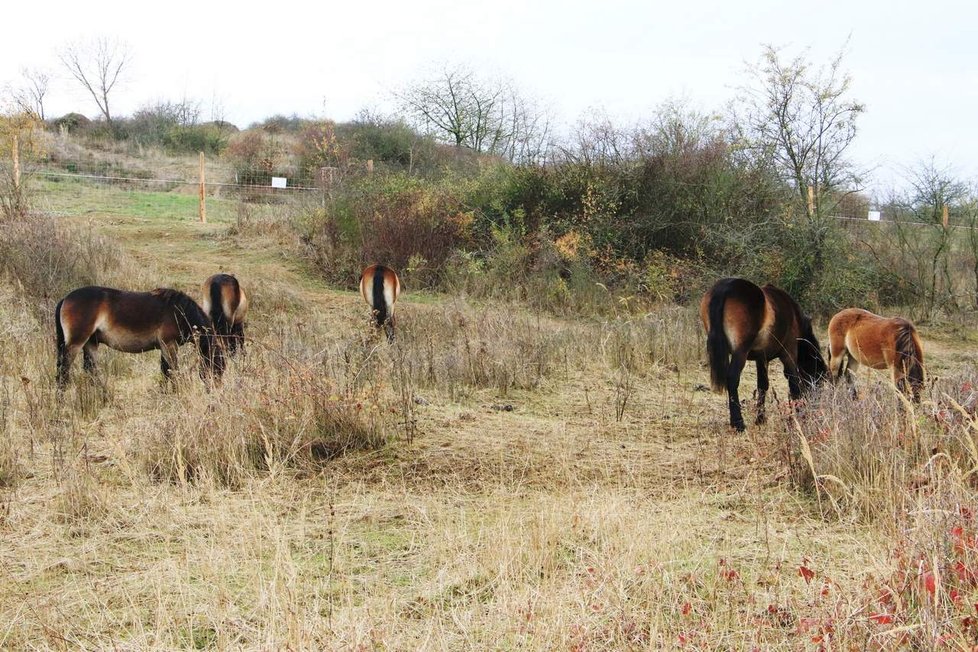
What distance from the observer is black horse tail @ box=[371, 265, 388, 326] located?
12.6m

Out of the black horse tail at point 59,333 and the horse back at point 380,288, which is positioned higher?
the horse back at point 380,288

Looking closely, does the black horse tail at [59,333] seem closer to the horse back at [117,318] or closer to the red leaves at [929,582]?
the horse back at [117,318]

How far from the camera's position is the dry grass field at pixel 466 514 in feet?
11.7

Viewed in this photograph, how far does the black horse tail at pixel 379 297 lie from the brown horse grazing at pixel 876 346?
608 cm

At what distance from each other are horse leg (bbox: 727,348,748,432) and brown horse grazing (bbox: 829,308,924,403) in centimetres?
110

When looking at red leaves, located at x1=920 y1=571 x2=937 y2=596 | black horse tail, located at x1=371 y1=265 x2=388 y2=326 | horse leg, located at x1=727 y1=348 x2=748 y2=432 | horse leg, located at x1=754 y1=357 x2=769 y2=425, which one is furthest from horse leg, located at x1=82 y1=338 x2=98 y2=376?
red leaves, located at x1=920 y1=571 x2=937 y2=596

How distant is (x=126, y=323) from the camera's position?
28.0 feet

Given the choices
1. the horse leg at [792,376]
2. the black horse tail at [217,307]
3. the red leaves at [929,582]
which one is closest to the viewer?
the red leaves at [929,582]

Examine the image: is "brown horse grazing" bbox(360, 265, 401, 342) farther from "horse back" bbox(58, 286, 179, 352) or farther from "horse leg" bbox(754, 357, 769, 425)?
"horse leg" bbox(754, 357, 769, 425)

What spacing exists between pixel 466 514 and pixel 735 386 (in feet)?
11.0

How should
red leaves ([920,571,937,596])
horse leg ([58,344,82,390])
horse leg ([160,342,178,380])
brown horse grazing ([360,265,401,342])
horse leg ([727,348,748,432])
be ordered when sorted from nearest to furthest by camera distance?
red leaves ([920,571,937,596]) → horse leg ([727,348,748,432]) → horse leg ([58,344,82,390]) → horse leg ([160,342,178,380]) → brown horse grazing ([360,265,401,342])

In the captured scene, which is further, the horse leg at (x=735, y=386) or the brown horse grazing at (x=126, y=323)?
the brown horse grazing at (x=126, y=323)

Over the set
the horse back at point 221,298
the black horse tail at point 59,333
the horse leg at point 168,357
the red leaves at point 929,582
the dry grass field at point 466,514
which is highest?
the horse back at point 221,298

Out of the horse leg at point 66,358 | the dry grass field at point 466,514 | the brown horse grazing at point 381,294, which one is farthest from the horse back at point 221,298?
the brown horse grazing at point 381,294
